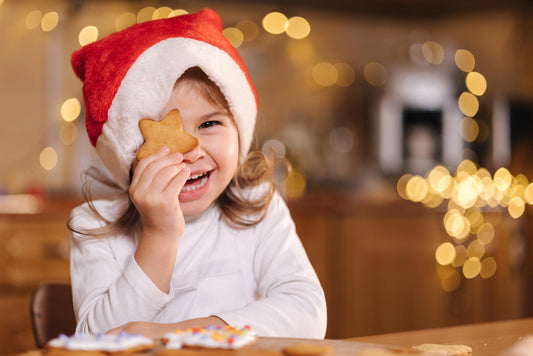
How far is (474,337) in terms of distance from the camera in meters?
0.83

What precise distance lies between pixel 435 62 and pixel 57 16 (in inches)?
77.2

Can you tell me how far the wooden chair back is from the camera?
110 cm

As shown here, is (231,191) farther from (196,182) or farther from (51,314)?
(51,314)

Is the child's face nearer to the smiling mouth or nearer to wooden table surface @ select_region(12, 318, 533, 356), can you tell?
the smiling mouth

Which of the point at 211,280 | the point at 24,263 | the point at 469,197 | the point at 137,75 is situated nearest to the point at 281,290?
the point at 211,280

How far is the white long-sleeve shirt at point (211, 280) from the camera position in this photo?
0.85 meters

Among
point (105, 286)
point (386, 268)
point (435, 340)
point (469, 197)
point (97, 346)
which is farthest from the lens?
point (469, 197)

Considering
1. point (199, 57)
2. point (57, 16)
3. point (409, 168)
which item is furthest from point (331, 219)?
point (199, 57)

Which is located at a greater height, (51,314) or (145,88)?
(145,88)

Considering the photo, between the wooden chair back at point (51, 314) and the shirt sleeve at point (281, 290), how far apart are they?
357 mm

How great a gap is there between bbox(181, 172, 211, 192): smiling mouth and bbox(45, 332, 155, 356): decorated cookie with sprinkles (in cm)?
35

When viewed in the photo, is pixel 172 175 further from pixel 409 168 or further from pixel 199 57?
pixel 409 168

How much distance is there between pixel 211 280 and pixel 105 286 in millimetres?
181

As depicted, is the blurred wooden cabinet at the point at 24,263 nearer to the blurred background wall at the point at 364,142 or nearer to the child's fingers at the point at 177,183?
the blurred background wall at the point at 364,142
